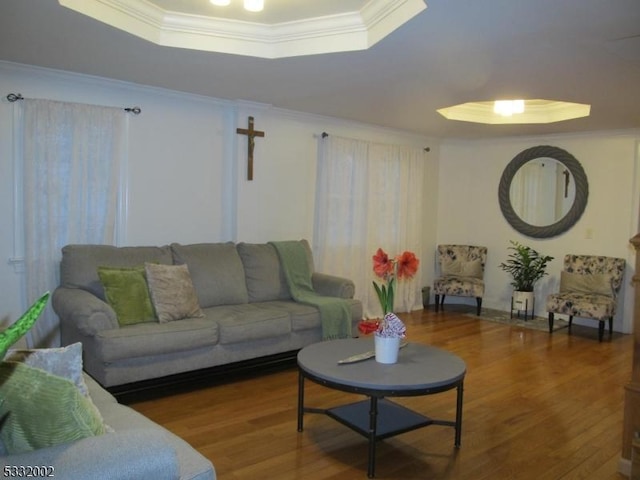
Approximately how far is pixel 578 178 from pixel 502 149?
40.8 inches

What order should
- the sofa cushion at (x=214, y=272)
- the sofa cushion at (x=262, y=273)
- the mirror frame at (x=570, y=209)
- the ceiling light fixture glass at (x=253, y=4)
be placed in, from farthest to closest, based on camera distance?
the mirror frame at (x=570, y=209), the sofa cushion at (x=262, y=273), the sofa cushion at (x=214, y=272), the ceiling light fixture glass at (x=253, y=4)

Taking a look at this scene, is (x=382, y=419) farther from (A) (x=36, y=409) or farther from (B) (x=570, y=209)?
(B) (x=570, y=209)

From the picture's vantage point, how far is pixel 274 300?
4.60 metres

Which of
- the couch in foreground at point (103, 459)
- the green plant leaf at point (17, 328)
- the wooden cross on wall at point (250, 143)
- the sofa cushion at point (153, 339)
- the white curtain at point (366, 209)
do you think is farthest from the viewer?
the white curtain at point (366, 209)

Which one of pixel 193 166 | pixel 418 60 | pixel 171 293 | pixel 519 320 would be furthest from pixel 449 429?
pixel 519 320

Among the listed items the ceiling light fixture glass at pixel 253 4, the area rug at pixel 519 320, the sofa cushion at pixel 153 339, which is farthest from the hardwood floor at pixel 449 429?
the ceiling light fixture glass at pixel 253 4

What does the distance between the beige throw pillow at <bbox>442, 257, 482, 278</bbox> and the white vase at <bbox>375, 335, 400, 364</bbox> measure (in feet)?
13.4

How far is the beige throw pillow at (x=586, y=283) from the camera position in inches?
224

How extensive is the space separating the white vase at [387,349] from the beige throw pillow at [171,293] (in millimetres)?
1565

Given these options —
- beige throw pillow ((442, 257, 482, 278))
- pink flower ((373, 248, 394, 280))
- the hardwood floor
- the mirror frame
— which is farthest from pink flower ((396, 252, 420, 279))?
the mirror frame

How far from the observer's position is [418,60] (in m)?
3.40

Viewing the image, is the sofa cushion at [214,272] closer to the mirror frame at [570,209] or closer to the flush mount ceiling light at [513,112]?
the flush mount ceiling light at [513,112]

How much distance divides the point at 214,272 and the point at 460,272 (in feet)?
12.0

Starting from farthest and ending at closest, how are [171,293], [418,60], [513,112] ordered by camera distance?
[513,112]
[171,293]
[418,60]
